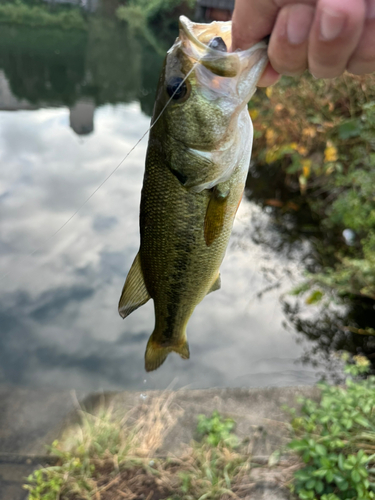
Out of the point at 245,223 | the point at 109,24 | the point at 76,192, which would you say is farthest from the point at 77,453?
the point at 109,24

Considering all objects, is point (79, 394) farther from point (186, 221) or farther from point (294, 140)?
point (294, 140)

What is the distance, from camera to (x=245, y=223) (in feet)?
18.6

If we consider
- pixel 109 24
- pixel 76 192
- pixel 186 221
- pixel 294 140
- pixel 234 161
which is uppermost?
pixel 234 161

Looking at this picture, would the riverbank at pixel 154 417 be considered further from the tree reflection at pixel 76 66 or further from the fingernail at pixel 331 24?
the tree reflection at pixel 76 66

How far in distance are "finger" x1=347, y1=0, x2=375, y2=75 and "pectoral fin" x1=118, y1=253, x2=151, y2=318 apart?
2.89ft

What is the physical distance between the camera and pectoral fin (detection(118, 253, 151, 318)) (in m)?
1.32

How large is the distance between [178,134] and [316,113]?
17.8ft

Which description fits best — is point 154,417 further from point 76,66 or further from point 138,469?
point 76,66

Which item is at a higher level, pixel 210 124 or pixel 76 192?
pixel 210 124

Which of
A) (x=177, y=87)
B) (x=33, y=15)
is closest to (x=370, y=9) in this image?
(x=177, y=87)

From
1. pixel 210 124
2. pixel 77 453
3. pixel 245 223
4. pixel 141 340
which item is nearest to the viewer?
pixel 210 124

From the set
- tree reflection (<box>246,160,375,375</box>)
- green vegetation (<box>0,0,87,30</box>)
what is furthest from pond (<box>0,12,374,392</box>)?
green vegetation (<box>0,0,87,30</box>)

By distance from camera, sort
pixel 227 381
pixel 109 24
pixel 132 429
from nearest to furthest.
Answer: pixel 132 429 < pixel 227 381 < pixel 109 24

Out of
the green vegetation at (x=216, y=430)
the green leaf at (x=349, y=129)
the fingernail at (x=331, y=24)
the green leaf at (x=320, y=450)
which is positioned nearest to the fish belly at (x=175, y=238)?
the fingernail at (x=331, y=24)
